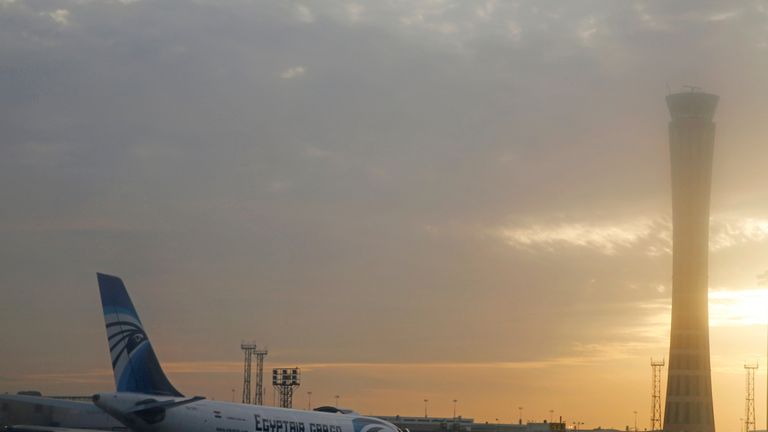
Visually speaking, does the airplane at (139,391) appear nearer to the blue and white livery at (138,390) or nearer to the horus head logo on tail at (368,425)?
the blue and white livery at (138,390)

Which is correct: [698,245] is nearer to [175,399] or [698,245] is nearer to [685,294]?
[685,294]

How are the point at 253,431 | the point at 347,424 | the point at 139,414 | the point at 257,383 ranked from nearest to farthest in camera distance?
the point at 139,414
the point at 253,431
the point at 347,424
the point at 257,383

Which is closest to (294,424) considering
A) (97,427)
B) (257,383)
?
(97,427)

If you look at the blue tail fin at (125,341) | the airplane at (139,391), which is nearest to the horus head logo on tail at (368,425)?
the airplane at (139,391)

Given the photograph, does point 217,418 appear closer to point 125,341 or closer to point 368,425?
point 125,341

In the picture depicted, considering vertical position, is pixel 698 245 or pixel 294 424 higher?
pixel 698 245

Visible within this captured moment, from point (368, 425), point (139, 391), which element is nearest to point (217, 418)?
point (139, 391)

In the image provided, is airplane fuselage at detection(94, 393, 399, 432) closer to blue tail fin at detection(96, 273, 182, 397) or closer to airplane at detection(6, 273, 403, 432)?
→ airplane at detection(6, 273, 403, 432)

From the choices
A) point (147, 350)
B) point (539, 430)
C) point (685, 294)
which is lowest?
point (539, 430)

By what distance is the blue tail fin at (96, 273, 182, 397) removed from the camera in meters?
67.4

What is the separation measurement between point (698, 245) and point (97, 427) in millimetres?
130451

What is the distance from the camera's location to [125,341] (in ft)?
224

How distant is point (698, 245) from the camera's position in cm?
19700

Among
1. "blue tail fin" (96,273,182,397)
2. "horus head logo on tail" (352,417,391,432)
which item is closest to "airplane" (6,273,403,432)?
"blue tail fin" (96,273,182,397)
